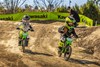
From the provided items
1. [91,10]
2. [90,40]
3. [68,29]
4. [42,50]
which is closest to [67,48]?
[68,29]

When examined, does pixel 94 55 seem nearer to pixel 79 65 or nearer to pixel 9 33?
pixel 79 65

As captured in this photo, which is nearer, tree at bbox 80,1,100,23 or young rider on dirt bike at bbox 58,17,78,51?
young rider on dirt bike at bbox 58,17,78,51

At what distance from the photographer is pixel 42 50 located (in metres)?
15.3

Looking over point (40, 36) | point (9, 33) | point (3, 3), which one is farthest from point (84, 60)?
point (3, 3)

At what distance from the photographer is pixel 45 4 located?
81.6 m

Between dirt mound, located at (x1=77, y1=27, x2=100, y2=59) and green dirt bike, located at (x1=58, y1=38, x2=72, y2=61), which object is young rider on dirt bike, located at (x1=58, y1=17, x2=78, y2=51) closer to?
green dirt bike, located at (x1=58, y1=38, x2=72, y2=61)

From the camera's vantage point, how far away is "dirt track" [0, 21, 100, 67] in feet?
38.9

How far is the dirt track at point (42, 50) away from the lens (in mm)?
11867

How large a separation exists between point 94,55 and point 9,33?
701cm

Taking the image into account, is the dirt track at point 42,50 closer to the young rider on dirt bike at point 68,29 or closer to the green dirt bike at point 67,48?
the green dirt bike at point 67,48

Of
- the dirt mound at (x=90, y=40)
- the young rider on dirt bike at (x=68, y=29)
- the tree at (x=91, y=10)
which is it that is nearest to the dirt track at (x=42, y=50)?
the dirt mound at (x=90, y=40)

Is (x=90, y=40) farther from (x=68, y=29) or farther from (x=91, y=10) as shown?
(x=91, y=10)

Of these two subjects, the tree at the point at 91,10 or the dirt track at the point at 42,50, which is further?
the tree at the point at 91,10

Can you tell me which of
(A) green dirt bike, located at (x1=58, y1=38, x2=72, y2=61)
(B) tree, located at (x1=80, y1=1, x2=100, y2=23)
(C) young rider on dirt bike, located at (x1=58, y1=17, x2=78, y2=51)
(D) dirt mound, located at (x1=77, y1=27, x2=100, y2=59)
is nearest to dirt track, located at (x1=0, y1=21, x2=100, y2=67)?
(D) dirt mound, located at (x1=77, y1=27, x2=100, y2=59)
